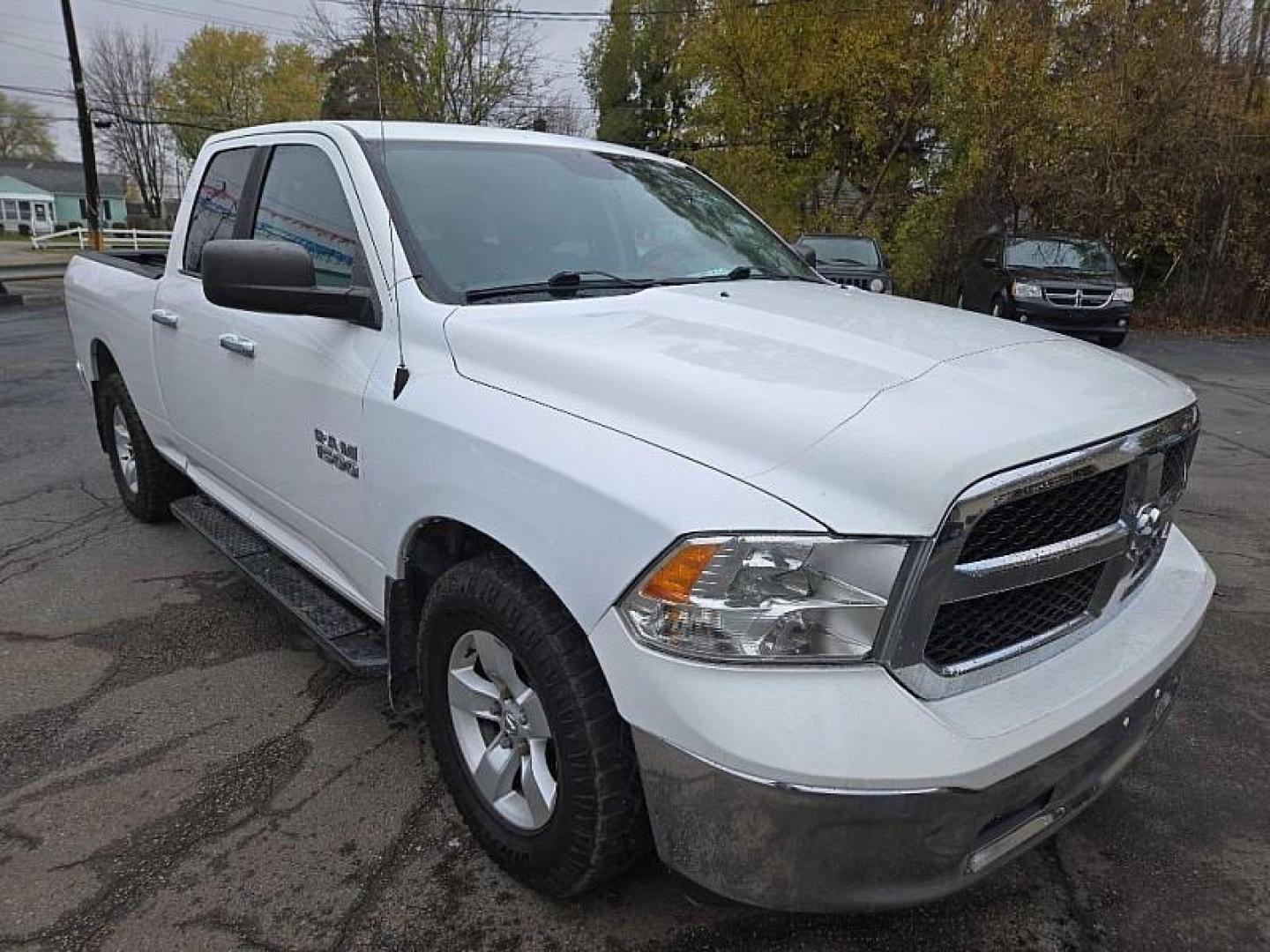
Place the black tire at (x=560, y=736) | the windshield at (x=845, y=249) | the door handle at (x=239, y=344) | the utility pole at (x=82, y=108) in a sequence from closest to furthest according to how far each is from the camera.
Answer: the black tire at (x=560, y=736) < the door handle at (x=239, y=344) < the windshield at (x=845, y=249) < the utility pole at (x=82, y=108)

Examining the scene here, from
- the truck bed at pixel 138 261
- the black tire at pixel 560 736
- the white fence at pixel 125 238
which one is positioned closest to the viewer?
the black tire at pixel 560 736

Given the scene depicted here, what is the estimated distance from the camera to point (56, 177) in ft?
255

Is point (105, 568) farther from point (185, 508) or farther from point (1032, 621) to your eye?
point (1032, 621)

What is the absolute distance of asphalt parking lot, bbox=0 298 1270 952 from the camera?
7.34 ft

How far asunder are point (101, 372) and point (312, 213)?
2.81 meters

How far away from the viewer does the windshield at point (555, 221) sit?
278 cm

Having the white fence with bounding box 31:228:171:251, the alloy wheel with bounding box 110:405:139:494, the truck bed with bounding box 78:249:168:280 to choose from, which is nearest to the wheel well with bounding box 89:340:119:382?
the alloy wheel with bounding box 110:405:139:494

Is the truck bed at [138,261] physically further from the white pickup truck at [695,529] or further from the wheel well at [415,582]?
the wheel well at [415,582]

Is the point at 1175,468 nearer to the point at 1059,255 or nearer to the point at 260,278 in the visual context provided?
the point at 260,278

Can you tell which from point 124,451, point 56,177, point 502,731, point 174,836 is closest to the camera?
point 502,731

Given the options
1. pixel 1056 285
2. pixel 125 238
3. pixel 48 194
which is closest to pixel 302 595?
pixel 1056 285

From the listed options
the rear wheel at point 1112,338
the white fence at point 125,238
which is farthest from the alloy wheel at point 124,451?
the white fence at point 125,238

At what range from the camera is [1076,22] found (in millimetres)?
17609

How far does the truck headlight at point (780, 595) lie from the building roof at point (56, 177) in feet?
260
